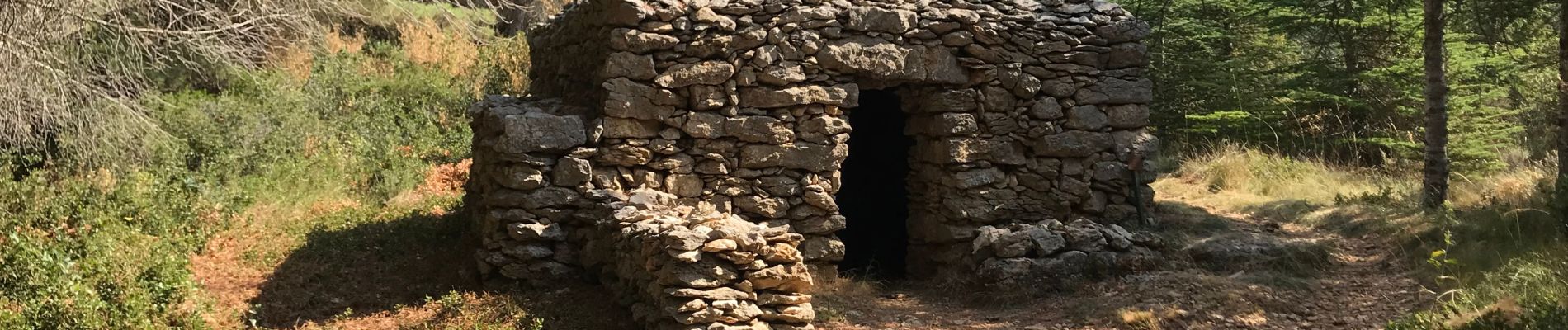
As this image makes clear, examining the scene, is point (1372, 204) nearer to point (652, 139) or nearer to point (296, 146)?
point (652, 139)

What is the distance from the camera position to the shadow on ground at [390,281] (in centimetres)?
718

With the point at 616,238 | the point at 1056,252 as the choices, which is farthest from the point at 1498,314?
the point at 616,238

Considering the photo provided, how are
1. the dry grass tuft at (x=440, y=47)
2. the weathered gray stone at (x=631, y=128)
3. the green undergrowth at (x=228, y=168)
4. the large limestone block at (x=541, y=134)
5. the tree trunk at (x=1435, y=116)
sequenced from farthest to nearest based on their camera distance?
the dry grass tuft at (x=440, y=47), the tree trunk at (x=1435, y=116), the weathered gray stone at (x=631, y=128), the large limestone block at (x=541, y=134), the green undergrowth at (x=228, y=168)

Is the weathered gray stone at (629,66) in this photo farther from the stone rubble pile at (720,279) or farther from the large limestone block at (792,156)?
the stone rubble pile at (720,279)

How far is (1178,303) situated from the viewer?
7.05 meters

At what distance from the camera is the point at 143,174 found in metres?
10.2

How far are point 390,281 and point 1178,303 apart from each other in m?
4.96

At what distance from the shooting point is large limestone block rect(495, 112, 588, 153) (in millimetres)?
7570

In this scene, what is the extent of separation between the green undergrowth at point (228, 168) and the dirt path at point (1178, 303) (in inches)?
125

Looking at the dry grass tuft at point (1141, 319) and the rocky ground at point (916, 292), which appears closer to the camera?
the dry grass tuft at point (1141, 319)

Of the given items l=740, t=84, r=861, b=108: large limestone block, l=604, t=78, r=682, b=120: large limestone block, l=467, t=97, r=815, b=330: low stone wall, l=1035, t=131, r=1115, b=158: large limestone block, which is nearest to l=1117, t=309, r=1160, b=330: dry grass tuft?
l=467, t=97, r=815, b=330: low stone wall

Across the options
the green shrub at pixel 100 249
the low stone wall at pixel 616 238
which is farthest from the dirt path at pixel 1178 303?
the green shrub at pixel 100 249

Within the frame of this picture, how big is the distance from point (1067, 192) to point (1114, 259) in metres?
0.99

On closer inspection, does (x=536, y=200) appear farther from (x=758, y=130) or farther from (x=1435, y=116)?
(x=1435, y=116)
